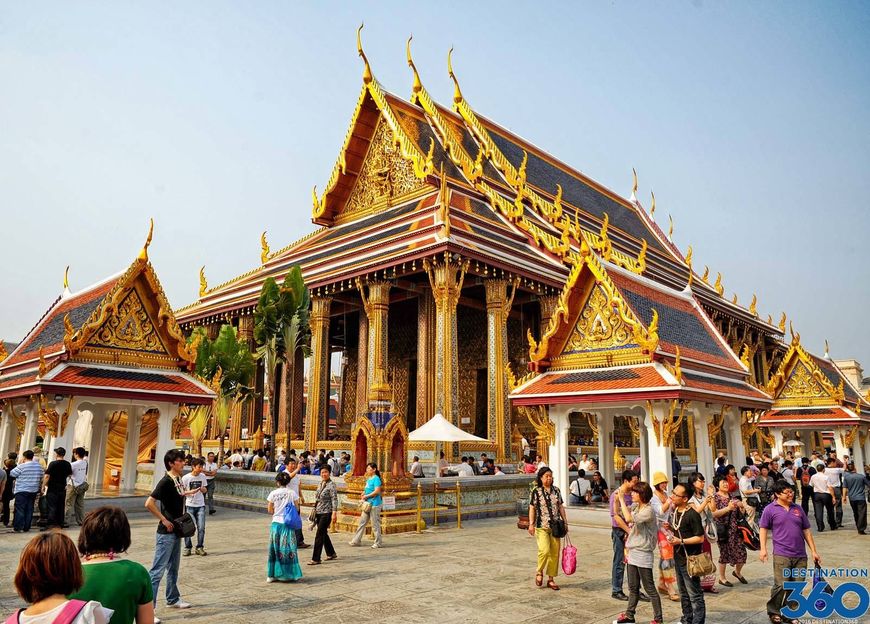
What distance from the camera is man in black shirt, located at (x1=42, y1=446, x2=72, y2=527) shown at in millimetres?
9727

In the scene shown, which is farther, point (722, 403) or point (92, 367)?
point (92, 367)

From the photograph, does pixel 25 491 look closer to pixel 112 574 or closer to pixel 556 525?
pixel 556 525

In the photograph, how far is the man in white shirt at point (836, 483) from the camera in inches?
461

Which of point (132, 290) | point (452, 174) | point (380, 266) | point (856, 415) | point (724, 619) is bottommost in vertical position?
point (724, 619)

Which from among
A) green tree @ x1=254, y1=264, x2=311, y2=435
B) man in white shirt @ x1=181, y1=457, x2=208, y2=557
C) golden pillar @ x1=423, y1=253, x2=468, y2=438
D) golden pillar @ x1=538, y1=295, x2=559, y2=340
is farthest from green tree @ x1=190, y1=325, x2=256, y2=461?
man in white shirt @ x1=181, y1=457, x2=208, y2=557

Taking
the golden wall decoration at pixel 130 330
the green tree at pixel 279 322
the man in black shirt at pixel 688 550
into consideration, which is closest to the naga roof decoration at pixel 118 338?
the golden wall decoration at pixel 130 330

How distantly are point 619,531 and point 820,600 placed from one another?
5.32ft

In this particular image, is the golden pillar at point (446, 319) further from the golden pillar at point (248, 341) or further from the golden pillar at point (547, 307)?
the golden pillar at point (248, 341)

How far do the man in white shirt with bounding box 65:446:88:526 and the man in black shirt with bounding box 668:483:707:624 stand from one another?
29.3 feet

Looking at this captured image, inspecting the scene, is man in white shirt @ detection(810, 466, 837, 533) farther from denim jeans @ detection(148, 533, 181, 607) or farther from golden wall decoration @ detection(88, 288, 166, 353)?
golden wall decoration @ detection(88, 288, 166, 353)

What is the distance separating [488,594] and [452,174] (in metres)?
18.3

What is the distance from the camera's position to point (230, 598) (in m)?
5.91

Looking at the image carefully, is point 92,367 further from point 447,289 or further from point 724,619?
point 724,619

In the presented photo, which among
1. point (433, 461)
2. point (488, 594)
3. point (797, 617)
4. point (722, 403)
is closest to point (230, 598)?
point (488, 594)
